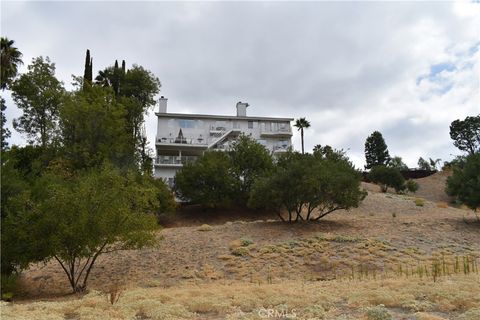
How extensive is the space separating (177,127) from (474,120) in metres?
59.6

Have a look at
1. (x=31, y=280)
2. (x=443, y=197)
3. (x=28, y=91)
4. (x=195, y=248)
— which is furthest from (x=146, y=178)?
(x=443, y=197)

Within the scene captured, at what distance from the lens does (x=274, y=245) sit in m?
22.2

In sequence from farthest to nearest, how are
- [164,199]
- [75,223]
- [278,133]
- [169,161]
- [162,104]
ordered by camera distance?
[278,133] < [162,104] < [169,161] < [164,199] < [75,223]

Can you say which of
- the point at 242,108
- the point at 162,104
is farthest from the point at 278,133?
the point at 162,104

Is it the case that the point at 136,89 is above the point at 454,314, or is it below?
above

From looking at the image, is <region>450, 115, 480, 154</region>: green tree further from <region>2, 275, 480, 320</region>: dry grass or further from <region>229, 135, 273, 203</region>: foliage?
<region>2, 275, 480, 320</region>: dry grass

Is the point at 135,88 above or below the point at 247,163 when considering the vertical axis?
above

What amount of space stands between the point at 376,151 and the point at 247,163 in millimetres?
56592

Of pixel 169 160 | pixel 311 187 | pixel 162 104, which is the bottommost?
pixel 311 187

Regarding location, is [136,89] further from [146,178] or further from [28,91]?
[146,178]

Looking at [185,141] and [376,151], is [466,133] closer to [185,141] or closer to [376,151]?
[376,151]

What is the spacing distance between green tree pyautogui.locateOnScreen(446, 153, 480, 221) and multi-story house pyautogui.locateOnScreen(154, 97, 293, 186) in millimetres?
25187

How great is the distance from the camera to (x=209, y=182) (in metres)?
37.3

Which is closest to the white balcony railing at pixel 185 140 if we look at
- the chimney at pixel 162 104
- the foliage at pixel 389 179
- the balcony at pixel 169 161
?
the balcony at pixel 169 161
